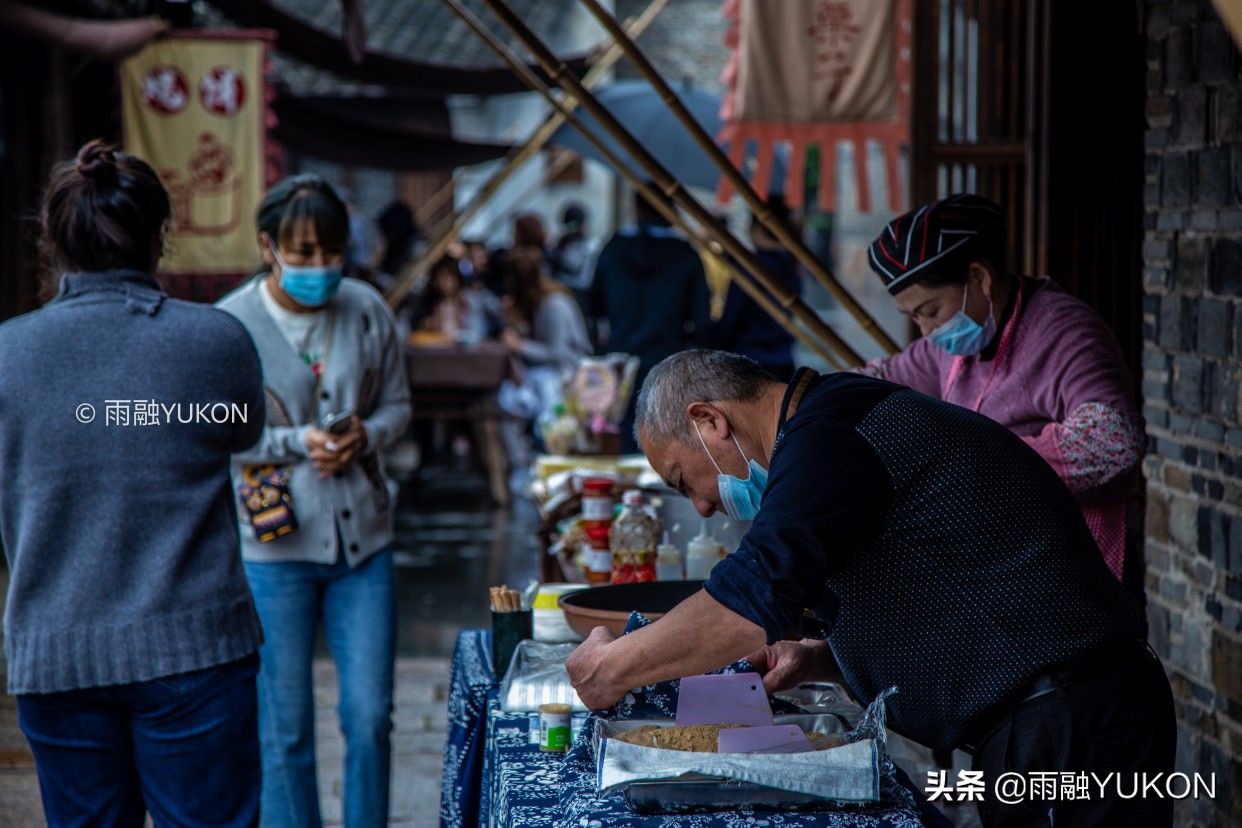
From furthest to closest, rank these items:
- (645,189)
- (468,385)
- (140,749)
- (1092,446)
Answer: (468,385), (645,189), (1092,446), (140,749)

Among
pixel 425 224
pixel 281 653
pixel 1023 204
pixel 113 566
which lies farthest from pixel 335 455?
pixel 425 224

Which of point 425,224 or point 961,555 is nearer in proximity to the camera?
point 961,555

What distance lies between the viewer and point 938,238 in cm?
314

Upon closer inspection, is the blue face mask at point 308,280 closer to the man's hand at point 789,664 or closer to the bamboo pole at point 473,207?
the man's hand at point 789,664

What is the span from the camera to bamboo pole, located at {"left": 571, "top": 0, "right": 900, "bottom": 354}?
13.6 ft

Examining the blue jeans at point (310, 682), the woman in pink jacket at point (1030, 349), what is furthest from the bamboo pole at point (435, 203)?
the woman in pink jacket at point (1030, 349)

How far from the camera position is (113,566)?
2768 mm

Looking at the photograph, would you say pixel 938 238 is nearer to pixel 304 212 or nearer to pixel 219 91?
pixel 304 212

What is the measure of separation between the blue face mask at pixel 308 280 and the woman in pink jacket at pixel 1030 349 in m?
1.44

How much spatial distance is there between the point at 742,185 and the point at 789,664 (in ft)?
6.05

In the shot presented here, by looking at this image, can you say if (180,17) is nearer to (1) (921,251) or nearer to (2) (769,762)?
(1) (921,251)

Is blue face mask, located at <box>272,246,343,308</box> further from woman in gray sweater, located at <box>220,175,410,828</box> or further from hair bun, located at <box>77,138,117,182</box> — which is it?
hair bun, located at <box>77,138,117,182</box>

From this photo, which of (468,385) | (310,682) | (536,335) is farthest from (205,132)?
(310,682)

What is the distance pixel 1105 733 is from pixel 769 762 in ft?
1.81
